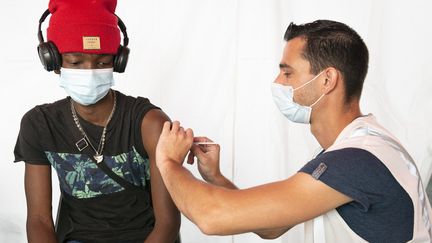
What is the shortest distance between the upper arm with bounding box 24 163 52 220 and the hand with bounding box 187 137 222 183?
0.52 meters

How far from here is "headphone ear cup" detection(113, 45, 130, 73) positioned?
5.74 ft

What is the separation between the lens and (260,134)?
8.07ft

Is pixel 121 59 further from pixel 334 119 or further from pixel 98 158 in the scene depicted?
pixel 334 119

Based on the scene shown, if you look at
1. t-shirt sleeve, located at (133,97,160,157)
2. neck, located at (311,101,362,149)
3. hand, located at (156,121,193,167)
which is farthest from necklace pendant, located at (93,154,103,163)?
neck, located at (311,101,362,149)

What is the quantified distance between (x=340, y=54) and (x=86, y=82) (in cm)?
74

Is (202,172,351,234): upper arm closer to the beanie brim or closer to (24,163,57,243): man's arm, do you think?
the beanie brim

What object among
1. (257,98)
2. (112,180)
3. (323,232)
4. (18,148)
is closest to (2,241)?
(18,148)

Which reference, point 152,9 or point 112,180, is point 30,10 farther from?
point 112,180

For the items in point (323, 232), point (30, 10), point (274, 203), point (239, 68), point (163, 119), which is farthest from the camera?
point (30, 10)

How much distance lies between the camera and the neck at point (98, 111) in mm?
1808

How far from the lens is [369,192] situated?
1193mm

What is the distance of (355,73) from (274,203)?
395 millimetres

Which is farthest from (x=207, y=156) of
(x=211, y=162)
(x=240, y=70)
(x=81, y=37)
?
(x=240, y=70)

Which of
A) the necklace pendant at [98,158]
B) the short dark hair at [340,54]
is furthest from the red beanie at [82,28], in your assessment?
the short dark hair at [340,54]
